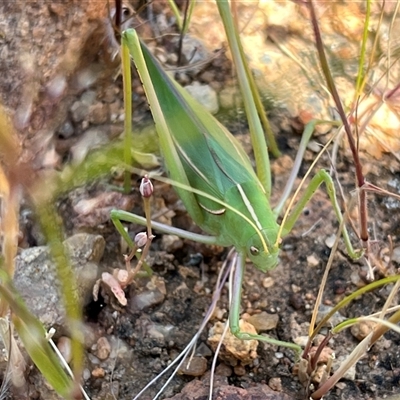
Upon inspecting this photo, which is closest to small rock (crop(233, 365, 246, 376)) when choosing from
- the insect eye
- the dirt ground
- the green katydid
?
the dirt ground

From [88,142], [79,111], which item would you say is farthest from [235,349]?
[79,111]

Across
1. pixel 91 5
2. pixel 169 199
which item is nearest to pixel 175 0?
pixel 91 5

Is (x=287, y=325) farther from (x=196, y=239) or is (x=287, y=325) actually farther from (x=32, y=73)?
(x=32, y=73)

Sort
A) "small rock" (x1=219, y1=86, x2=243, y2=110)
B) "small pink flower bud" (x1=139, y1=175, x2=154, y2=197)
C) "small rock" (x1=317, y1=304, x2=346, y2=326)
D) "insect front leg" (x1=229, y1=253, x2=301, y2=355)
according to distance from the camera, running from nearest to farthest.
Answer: "small pink flower bud" (x1=139, y1=175, x2=154, y2=197) → "insect front leg" (x1=229, y1=253, x2=301, y2=355) → "small rock" (x1=317, y1=304, x2=346, y2=326) → "small rock" (x1=219, y1=86, x2=243, y2=110)

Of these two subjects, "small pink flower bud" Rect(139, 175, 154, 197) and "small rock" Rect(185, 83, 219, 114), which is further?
"small rock" Rect(185, 83, 219, 114)

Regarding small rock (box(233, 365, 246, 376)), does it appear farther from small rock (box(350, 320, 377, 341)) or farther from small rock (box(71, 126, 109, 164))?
small rock (box(71, 126, 109, 164))

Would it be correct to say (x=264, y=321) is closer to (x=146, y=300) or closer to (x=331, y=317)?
(x=331, y=317)

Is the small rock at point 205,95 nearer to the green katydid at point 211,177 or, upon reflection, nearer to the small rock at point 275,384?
the green katydid at point 211,177
